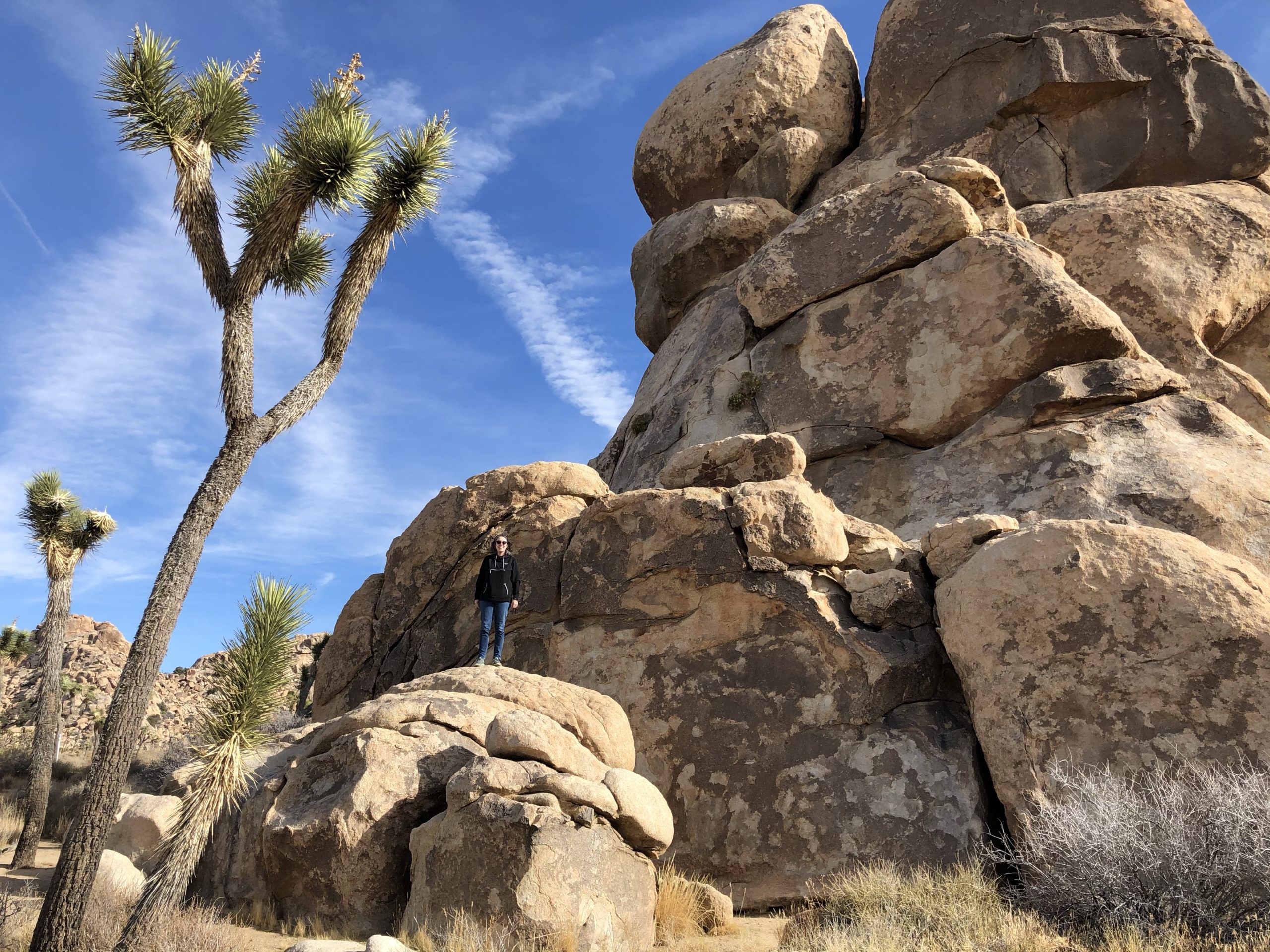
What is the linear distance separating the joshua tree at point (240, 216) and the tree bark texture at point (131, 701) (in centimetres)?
1

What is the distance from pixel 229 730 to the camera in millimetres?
7566

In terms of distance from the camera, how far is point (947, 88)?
17.9m

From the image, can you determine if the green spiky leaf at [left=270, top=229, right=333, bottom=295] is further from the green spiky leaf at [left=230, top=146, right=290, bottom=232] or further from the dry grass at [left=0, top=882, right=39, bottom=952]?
the dry grass at [left=0, top=882, right=39, bottom=952]

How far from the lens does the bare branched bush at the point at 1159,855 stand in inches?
231

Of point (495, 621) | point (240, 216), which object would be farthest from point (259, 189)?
point (495, 621)

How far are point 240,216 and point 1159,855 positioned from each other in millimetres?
9766

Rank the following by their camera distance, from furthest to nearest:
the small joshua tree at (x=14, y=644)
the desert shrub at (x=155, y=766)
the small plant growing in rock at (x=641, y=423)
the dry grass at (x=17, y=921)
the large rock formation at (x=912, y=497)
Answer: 1. the small joshua tree at (x=14, y=644)
2. the desert shrub at (x=155, y=766)
3. the small plant growing in rock at (x=641, y=423)
4. the large rock formation at (x=912, y=497)
5. the dry grass at (x=17, y=921)

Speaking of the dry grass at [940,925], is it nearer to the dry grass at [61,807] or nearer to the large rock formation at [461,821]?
the large rock formation at [461,821]

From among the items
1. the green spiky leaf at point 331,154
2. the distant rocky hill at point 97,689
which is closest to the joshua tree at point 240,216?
the green spiky leaf at point 331,154

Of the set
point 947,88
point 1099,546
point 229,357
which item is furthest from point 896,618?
point 947,88

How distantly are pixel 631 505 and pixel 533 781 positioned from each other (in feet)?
13.4

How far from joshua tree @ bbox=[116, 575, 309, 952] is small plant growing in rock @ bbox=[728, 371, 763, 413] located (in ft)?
25.0

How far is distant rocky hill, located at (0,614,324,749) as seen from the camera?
29766 millimetres

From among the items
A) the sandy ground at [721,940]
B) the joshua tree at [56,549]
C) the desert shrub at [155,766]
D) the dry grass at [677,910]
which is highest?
the joshua tree at [56,549]
